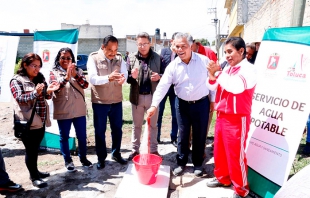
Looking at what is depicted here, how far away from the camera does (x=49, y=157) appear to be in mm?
4418

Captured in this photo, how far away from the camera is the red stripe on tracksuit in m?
2.77

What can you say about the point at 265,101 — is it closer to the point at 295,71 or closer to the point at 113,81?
the point at 295,71

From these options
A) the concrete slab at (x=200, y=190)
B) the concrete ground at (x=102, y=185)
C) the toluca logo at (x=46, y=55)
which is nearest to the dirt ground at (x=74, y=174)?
the concrete ground at (x=102, y=185)

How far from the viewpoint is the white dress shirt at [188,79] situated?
3.27 m

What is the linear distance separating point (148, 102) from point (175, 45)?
1.13 m

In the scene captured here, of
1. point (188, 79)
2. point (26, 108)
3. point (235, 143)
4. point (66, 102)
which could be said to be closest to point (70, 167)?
point (66, 102)

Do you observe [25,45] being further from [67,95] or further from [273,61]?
[273,61]

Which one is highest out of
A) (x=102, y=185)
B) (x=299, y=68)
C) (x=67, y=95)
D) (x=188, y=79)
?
(x=299, y=68)

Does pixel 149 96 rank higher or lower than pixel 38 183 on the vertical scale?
higher

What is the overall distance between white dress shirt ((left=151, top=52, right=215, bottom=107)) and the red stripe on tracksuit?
1.60 feet

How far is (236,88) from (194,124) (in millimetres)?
1015

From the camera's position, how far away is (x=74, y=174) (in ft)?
12.3

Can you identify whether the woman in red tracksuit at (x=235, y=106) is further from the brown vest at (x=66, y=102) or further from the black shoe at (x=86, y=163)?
the black shoe at (x=86, y=163)

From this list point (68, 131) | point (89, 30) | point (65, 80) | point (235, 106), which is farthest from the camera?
point (89, 30)
